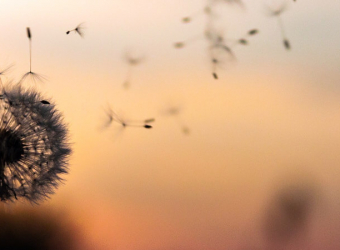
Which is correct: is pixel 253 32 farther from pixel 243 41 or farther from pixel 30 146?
pixel 30 146

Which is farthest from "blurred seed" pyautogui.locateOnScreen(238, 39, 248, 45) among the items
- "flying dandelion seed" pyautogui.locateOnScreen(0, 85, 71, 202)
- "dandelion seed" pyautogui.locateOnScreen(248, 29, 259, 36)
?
"flying dandelion seed" pyautogui.locateOnScreen(0, 85, 71, 202)

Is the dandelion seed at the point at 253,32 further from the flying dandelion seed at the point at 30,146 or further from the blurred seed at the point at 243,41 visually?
the flying dandelion seed at the point at 30,146

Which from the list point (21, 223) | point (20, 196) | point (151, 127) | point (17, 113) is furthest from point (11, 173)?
point (21, 223)

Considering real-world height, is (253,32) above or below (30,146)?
above

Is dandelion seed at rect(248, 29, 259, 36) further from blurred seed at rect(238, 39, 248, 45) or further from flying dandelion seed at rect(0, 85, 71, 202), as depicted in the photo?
flying dandelion seed at rect(0, 85, 71, 202)

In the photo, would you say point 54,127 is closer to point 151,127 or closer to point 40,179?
point 40,179

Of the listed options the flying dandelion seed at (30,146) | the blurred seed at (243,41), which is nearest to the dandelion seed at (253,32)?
the blurred seed at (243,41)

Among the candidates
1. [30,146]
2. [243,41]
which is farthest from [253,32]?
[30,146]

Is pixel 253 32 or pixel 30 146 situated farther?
pixel 30 146
